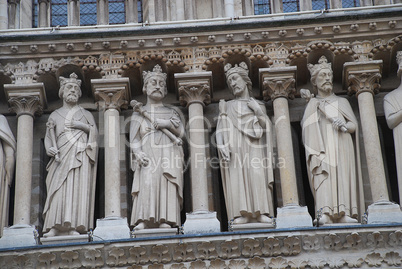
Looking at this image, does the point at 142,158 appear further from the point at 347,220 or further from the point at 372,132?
the point at 372,132

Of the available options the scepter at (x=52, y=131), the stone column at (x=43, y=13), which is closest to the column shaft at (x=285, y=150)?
the scepter at (x=52, y=131)

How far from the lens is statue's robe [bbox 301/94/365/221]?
15836mm

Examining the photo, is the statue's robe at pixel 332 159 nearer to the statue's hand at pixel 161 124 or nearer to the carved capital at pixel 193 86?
the carved capital at pixel 193 86

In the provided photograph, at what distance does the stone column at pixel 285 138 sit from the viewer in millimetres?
15688

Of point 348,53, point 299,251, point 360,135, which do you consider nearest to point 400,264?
point 299,251

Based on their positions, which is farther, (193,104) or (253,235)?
(193,104)

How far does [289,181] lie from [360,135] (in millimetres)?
1400

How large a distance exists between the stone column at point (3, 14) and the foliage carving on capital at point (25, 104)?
1.77 m

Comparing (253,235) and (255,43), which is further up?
(255,43)

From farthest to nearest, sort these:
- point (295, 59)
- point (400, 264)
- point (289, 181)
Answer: point (295, 59), point (289, 181), point (400, 264)

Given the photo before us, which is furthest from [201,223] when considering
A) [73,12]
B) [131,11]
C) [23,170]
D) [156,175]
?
[73,12]

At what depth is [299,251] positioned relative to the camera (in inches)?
602

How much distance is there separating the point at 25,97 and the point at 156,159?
2.15m

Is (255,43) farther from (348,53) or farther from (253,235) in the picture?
(253,235)
